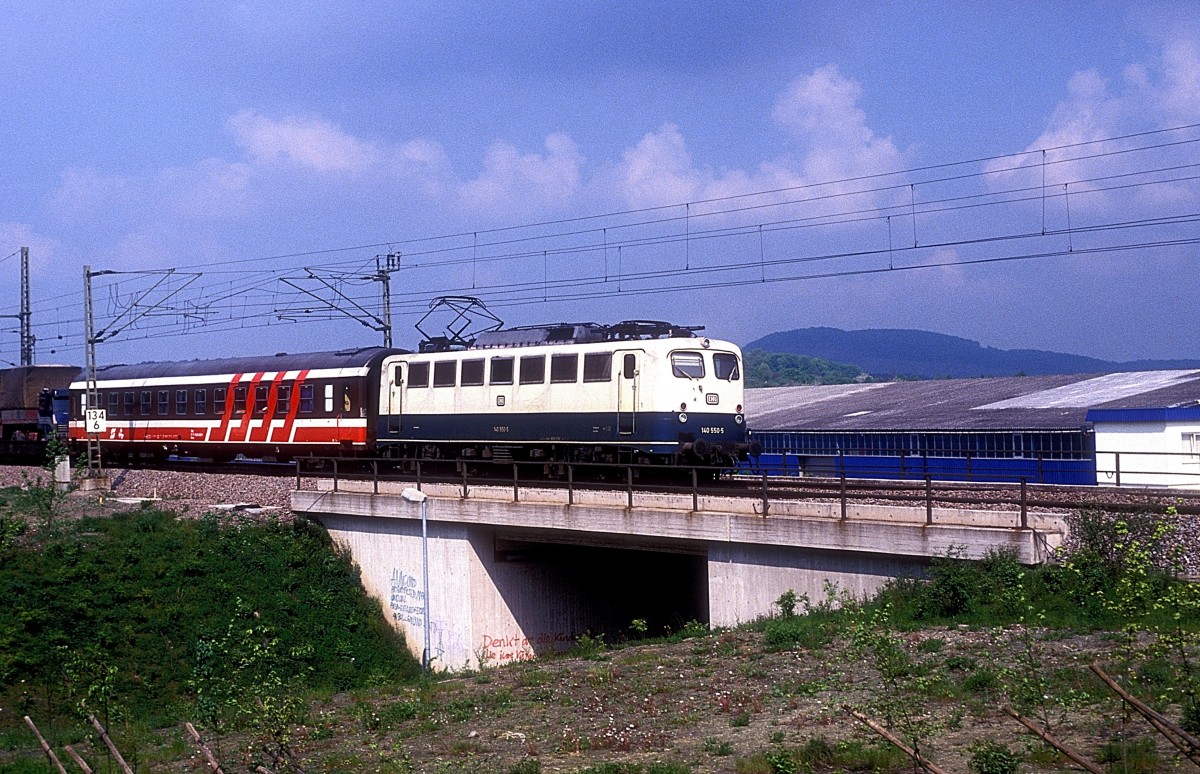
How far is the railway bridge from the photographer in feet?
62.7

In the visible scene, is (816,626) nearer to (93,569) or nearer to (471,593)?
(471,593)

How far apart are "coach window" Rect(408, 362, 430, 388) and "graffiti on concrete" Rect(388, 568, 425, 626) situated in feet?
19.1

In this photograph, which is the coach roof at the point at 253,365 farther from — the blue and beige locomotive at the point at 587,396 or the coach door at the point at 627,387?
the coach door at the point at 627,387

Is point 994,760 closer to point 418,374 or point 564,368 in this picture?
point 564,368

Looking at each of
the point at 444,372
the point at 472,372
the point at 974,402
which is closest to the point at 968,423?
the point at 974,402

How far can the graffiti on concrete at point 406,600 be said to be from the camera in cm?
2733

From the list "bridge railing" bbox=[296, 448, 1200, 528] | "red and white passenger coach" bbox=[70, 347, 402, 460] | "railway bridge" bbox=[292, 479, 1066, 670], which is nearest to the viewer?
"railway bridge" bbox=[292, 479, 1066, 670]

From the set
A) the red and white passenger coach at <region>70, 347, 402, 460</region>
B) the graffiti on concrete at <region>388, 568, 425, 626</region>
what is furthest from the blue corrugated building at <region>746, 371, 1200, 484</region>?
the red and white passenger coach at <region>70, 347, 402, 460</region>

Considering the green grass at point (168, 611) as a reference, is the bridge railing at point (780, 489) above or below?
above

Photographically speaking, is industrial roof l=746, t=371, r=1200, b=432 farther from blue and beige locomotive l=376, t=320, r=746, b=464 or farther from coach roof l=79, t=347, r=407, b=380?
coach roof l=79, t=347, r=407, b=380

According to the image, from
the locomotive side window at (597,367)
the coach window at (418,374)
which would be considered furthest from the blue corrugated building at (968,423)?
the coach window at (418,374)

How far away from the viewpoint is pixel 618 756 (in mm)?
12867

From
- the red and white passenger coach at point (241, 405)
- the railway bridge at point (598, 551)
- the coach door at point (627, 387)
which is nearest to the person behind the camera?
the railway bridge at point (598, 551)

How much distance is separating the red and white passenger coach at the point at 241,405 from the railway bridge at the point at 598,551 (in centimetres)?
298
